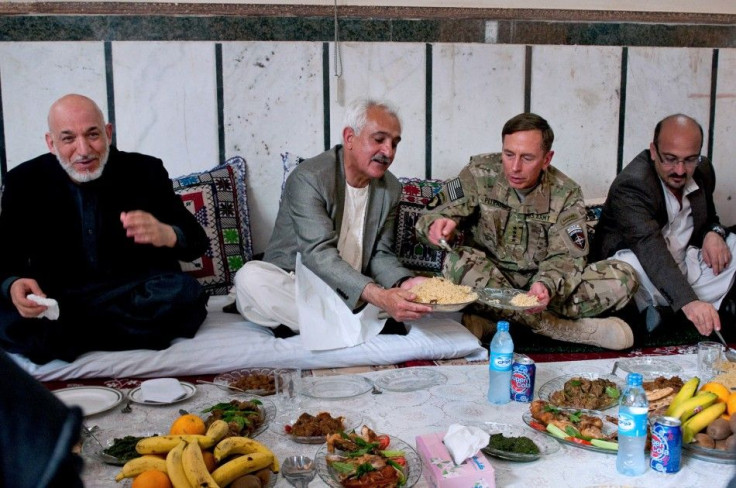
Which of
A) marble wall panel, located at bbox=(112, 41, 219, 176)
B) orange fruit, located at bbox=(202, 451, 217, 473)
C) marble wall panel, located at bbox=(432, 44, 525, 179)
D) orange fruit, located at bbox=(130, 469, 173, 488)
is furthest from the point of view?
marble wall panel, located at bbox=(432, 44, 525, 179)

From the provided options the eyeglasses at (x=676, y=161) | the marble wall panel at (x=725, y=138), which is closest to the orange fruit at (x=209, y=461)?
the eyeglasses at (x=676, y=161)

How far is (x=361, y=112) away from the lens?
3387 mm

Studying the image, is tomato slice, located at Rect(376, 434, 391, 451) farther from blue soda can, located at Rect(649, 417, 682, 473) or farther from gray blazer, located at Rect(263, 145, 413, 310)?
gray blazer, located at Rect(263, 145, 413, 310)

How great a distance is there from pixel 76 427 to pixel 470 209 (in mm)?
2889

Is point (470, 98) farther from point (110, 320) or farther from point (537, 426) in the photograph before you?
point (537, 426)

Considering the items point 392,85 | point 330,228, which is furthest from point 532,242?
point 392,85

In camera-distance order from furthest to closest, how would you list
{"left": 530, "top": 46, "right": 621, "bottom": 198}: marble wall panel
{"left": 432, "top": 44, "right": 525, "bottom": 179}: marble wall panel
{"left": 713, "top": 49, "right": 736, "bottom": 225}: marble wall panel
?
{"left": 713, "top": 49, "right": 736, "bottom": 225}: marble wall panel < {"left": 530, "top": 46, "right": 621, "bottom": 198}: marble wall panel < {"left": 432, "top": 44, "right": 525, "bottom": 179}: marble wall panel

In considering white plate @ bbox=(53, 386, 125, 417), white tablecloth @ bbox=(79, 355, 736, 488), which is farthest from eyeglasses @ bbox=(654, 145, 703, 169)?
white plate @ bbox=(53, 386, 125, 417)

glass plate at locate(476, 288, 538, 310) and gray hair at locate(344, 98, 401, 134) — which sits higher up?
gray hair at locate(344, 98, 401, 134)

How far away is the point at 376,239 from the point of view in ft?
11.8

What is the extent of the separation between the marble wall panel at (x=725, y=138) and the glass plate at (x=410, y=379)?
9.87ft

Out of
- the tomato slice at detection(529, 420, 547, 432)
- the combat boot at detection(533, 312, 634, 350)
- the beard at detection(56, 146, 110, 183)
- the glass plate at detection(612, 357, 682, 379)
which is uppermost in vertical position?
the beard at detection(56, 146, 110, 183)

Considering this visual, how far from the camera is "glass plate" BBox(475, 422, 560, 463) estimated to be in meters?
2.01

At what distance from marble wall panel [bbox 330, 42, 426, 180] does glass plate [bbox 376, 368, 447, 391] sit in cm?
184
